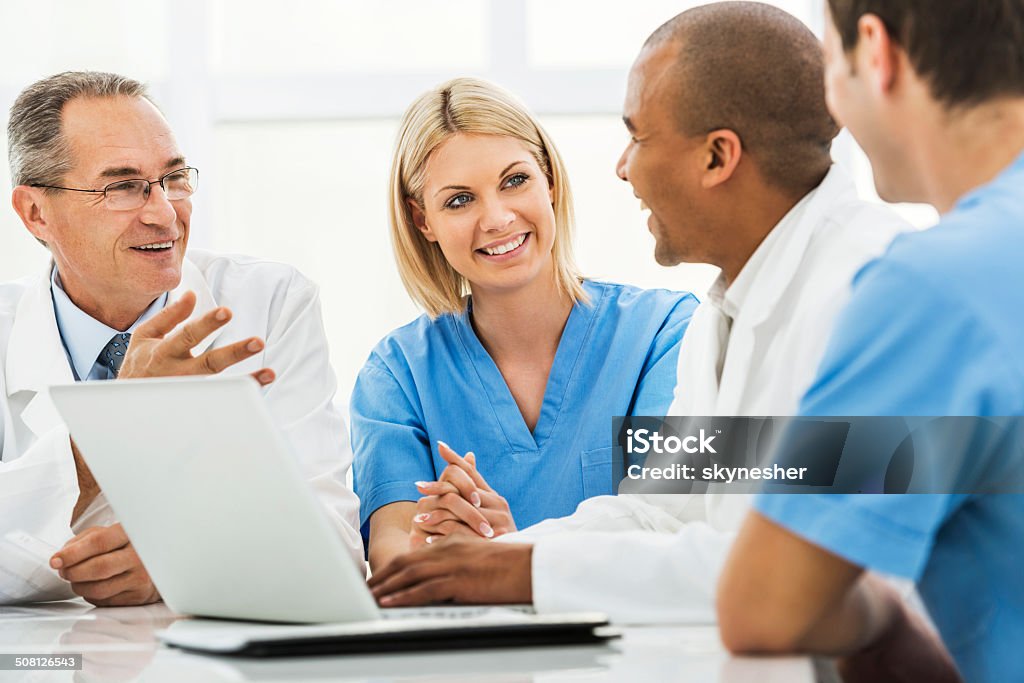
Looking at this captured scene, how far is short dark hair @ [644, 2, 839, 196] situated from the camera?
141 cm

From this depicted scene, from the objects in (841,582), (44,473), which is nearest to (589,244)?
(44,473)

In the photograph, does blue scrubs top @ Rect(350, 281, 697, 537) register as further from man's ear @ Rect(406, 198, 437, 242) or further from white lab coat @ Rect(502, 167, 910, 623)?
white lab coat @ Rect(502, 167, 910, 623)

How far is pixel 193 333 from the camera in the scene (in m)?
1.43

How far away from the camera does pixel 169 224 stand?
204 cm

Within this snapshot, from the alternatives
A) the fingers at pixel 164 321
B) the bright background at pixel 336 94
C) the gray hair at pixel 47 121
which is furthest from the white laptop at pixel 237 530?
the bright background at pixel 336 94

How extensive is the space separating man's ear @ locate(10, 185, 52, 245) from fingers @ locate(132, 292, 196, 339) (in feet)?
2.43

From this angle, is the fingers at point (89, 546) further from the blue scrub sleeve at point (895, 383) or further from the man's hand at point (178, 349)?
the blue scrub sleeve at point (895, 383)

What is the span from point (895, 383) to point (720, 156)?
680mm

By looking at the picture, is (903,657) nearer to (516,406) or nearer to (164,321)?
(164,321)

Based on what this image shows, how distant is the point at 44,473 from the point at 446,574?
27.8 inches

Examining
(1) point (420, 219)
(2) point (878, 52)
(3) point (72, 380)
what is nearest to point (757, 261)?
(2) point (878, 52)

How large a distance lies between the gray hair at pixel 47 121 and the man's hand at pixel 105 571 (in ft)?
3.09

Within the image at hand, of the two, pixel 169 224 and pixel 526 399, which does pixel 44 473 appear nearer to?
pixel 169 224

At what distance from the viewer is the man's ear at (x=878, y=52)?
95 cm
